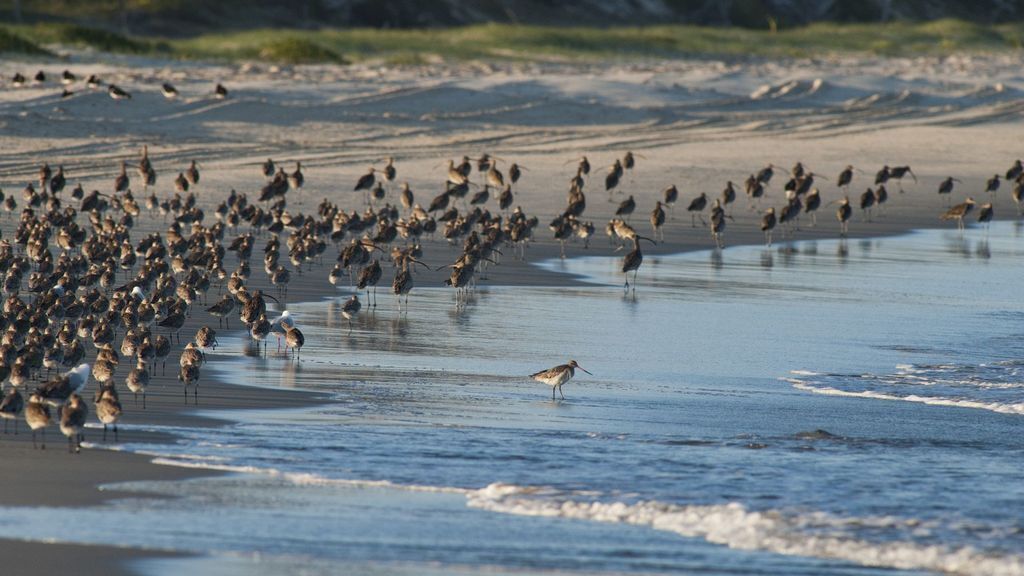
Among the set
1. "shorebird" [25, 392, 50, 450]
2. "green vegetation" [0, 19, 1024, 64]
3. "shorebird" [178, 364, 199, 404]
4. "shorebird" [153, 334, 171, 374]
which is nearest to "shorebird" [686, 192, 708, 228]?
"shorebird" [153, 334, 171, 374]

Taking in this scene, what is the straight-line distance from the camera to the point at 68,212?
2483cm

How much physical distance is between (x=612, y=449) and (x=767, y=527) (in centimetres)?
211

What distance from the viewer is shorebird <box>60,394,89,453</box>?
12.1m

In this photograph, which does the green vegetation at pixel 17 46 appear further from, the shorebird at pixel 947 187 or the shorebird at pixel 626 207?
the shorebird at pixel 947 187

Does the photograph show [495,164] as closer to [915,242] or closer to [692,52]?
[915,242]

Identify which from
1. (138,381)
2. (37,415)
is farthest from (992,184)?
(37,415)

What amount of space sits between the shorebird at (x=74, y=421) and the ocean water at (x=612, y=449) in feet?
1.20

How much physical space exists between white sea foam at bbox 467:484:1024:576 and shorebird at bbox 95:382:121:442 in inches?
109

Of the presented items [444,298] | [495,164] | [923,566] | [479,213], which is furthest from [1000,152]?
[923,566]

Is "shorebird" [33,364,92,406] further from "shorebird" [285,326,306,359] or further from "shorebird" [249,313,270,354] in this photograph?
"shorebird" [249,313,270,354]

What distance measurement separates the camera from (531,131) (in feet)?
134

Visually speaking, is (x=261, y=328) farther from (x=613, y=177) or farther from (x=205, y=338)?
(x=613, y=177)

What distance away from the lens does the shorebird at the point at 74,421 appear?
39.6 ft

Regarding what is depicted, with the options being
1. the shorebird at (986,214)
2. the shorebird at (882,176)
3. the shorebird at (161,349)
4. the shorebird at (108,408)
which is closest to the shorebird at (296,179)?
the shorebird at (882,176)
